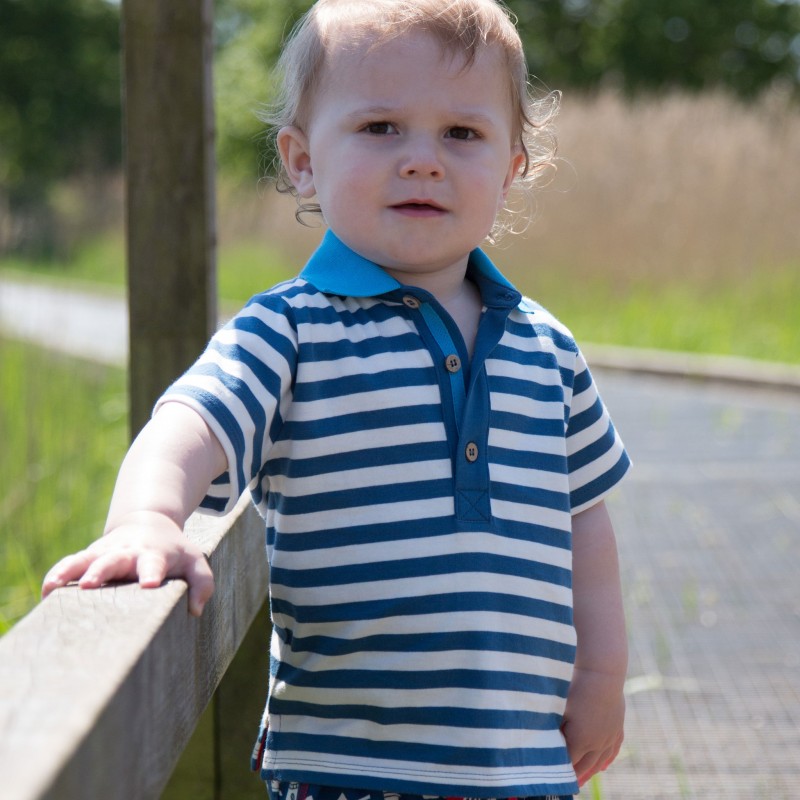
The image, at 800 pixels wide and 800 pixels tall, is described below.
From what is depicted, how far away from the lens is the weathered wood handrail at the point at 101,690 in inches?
30.5

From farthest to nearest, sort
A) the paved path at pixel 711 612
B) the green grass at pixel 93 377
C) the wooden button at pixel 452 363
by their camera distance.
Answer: the green grass at pixel 93 377, the paved path at pixel 711 612, the wooden button at pixel 452 363

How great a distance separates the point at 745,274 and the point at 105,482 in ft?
25.8

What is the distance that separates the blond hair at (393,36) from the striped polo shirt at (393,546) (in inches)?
12.6

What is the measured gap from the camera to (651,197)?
12656mm

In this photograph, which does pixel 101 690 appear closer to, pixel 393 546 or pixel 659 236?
pixel 393 546

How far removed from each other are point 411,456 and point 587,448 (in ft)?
1.12

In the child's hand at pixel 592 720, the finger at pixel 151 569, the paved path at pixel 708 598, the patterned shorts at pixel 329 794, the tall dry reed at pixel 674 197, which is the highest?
the finger at pixel 151 569

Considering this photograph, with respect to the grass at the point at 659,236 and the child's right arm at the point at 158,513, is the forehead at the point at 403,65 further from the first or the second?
the grass at the point at 659,236

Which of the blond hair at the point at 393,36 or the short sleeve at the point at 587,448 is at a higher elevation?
the blond hair at the point at 393,36

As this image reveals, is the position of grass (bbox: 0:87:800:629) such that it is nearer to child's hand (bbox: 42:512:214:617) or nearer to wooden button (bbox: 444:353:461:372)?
wooden button (bbox: 444:353:461:372)

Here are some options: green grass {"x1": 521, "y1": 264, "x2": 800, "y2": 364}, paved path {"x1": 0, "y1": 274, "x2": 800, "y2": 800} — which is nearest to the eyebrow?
paved path {"x1": 0, "y1": 274, "x2": 800, "y2": 800}

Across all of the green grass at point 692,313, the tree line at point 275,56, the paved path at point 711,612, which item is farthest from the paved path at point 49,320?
the tree line at point 275,56

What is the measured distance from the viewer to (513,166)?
1942 millimetres

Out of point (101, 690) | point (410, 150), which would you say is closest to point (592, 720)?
point (410, 150)
